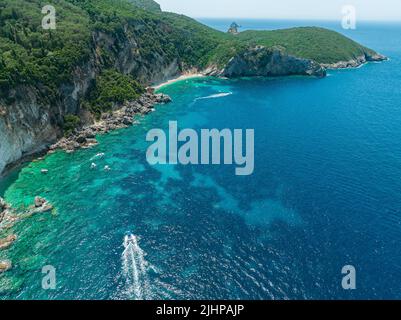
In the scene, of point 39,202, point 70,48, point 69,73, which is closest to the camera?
point 39,202

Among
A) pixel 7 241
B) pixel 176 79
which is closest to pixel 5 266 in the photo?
pixel 7 241

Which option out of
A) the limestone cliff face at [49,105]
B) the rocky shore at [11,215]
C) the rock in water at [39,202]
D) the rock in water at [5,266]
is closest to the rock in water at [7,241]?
the rocky shore at [11,215]

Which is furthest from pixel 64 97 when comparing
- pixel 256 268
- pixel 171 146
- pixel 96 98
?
pixel 256 268

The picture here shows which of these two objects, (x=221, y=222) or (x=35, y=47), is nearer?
(x=221, y=222)

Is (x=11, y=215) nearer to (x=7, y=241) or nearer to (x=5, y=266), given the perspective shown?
(x=7, y=241)

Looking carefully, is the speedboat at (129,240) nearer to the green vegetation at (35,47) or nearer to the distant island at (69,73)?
the distant island at (69,73)

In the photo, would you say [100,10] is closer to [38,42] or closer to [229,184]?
[38,42]

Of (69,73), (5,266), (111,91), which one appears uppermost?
(69,73)
